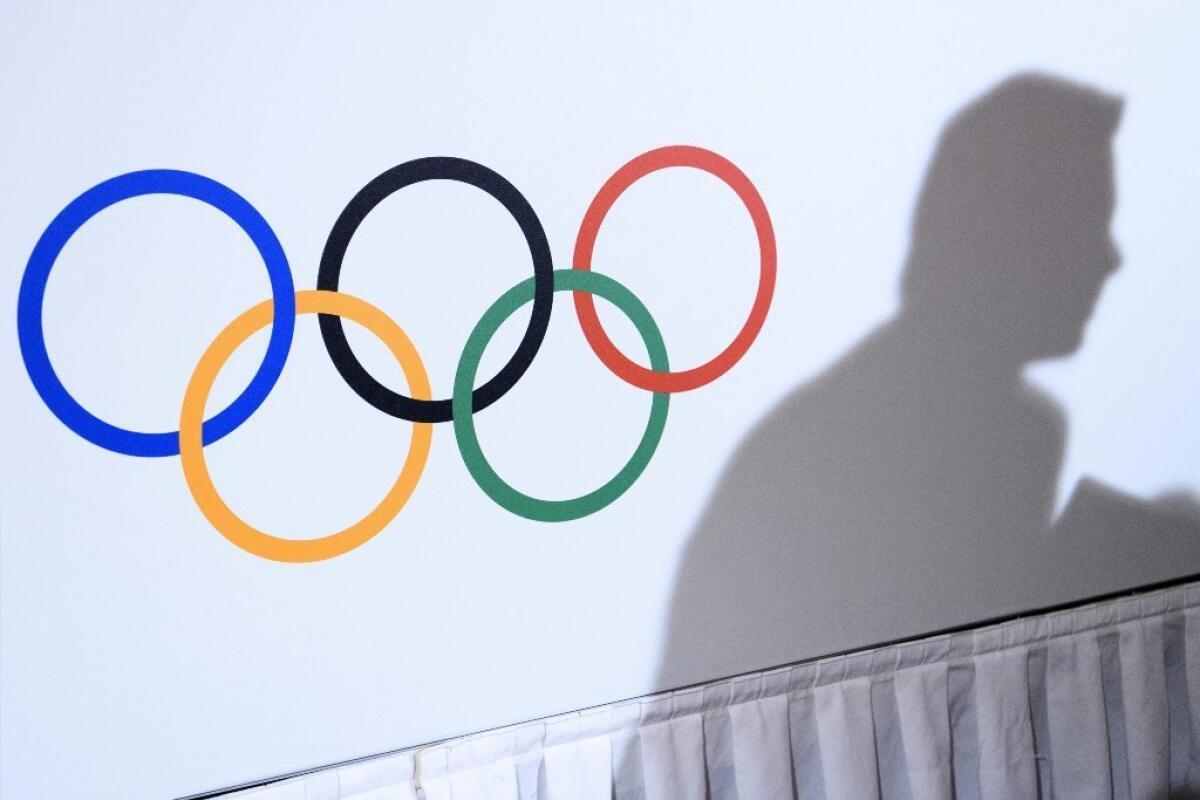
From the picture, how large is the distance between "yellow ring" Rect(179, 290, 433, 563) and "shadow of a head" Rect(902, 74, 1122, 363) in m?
0.71

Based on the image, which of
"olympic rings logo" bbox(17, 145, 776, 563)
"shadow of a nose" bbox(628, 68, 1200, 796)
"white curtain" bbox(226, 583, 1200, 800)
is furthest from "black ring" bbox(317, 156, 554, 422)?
"white curtain" bbox(226, 583, 1200, 800)

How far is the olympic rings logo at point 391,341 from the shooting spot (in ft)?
4.32

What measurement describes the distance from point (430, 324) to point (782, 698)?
732mm

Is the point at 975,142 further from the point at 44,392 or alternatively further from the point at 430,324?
the point at 44,392

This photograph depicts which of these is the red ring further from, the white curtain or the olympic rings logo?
the white curtain

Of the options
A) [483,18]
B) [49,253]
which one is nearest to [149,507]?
[49,253]

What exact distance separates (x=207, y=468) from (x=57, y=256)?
28 centimetres

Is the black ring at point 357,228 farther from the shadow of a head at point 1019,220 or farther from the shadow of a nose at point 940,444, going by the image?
the shadow of a head at point 1019,220

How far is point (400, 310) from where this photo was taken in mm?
1439

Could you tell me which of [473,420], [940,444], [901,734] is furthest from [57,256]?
[901,734]

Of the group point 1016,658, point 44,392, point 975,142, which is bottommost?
point 1016,658

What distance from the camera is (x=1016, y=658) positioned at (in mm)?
1856

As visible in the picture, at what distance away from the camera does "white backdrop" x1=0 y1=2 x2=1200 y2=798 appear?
51.9 inches

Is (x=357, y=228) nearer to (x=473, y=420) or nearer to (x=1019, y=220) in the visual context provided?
(x=473, y=420)
